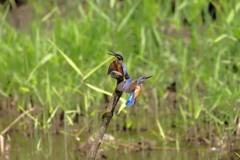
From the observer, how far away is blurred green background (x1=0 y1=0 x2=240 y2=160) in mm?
3033

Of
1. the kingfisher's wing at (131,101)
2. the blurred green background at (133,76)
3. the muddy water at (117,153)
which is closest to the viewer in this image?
the kingfisher's wing at (131,101)

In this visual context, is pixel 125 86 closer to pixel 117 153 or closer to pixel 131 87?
pixel 131 87

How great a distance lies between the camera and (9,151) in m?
2.96

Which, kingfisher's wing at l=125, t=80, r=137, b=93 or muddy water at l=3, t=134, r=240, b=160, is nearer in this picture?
kingfisher's wing at l=125, t=80, r=137, b=93

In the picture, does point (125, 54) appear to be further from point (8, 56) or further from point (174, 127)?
point (8, 56)

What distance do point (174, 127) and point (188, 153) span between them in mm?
700

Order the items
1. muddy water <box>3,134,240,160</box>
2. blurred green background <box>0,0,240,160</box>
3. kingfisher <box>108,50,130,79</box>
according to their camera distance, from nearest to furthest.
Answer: kingfisher <box>108,50,130,79</box>, muddy water <box>3,134,240,160</box>, blurred green background <box>0,0,240,160</box>

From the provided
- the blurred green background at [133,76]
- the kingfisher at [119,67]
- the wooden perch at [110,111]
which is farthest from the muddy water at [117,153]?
the kingfisher at [119,67]

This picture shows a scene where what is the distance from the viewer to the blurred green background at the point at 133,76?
3033 millimetres

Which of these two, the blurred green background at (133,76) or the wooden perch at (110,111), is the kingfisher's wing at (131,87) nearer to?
the wooden perch at (110,111)

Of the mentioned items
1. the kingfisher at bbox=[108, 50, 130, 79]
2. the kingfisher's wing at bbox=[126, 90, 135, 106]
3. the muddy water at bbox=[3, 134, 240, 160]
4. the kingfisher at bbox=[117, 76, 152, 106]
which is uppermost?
the kingfisher at bbox=[108, 50, 130, 79]

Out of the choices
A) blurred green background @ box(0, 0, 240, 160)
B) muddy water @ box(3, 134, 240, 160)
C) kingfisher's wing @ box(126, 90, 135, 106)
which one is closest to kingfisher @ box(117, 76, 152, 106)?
kingfisher's wing @ box(126, 90, 135, 106)

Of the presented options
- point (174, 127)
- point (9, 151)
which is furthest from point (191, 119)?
point (9, 151)

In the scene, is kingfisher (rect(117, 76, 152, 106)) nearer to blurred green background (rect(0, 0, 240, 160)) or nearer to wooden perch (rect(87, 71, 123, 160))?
wooden perch (rect(87, 71, 123, 160))
